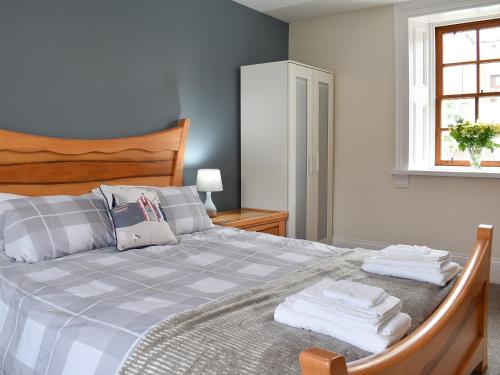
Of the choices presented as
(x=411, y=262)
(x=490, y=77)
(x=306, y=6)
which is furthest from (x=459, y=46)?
(x=411, y=262)

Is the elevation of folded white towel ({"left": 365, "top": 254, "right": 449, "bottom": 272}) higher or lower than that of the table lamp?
lower

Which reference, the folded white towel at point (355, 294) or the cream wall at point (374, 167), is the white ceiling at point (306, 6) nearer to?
the cream wall at point (374, 167)

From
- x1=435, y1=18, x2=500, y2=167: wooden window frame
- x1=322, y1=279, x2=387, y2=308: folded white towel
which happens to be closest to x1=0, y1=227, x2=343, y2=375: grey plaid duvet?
x1=322, y1=279, x2=387, y2=308: folded white towel

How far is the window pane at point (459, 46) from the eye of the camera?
4.11 metres

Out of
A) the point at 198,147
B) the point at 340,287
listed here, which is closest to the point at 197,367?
the point at 340,287

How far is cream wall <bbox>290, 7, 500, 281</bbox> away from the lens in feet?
13.2

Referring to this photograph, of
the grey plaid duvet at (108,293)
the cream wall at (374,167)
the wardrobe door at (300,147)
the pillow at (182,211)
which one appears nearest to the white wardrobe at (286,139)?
the wardrobe door at (300,147)

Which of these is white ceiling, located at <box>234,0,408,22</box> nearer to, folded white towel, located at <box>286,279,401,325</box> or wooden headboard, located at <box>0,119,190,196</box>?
wooden headboard, located at <box>0,119,190,196</box>

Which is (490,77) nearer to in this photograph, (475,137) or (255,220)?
(475,137)

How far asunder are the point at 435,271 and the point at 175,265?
1154 mm

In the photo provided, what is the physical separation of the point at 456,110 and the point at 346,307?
336cm

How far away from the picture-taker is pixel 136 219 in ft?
8.44

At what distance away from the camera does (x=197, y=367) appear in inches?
49.4

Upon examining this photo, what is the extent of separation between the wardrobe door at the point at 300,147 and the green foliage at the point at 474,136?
126 centimetres
